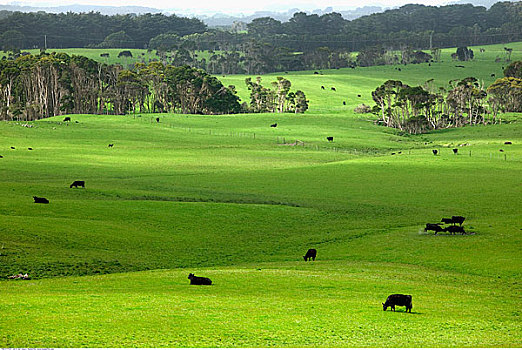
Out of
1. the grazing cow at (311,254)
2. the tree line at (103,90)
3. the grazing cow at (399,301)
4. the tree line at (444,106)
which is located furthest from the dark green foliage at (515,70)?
the grazing cow at (399,301)

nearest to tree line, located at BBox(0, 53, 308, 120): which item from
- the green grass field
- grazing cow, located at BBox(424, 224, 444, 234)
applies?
the green grass field

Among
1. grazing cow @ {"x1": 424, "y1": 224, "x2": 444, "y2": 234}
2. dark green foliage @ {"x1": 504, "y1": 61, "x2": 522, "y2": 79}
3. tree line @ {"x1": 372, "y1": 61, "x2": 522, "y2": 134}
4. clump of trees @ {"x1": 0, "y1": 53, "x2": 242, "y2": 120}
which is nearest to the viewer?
grazing cow @ {"x1": 424, "y1": 224, "x2": 444, "y2": 234}

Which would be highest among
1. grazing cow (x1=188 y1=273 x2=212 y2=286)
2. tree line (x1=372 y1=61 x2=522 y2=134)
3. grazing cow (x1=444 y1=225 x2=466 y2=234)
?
tree line (x1=372 y1=61 x2=522 y2=134)

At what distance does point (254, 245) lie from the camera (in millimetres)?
37656

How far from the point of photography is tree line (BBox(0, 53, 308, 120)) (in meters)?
124

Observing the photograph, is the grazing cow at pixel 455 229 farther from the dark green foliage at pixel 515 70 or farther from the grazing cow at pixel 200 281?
the dark green foliage at pixel 515 70

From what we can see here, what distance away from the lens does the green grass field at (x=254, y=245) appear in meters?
18.1

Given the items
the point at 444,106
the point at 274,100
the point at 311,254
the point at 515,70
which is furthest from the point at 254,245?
the point at 515,70

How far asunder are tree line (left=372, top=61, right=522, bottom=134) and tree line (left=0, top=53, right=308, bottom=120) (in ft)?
87.8

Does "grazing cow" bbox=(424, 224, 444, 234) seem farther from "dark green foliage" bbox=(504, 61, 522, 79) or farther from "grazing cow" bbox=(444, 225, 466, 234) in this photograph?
"dark green foliage" bbox=(504, 61, 522, 79)

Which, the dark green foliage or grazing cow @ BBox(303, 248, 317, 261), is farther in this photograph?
the dark green foliage

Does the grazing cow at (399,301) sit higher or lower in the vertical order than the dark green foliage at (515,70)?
lower

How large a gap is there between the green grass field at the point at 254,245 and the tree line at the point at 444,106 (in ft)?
88.1

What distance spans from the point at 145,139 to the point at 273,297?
7276 centimetres
